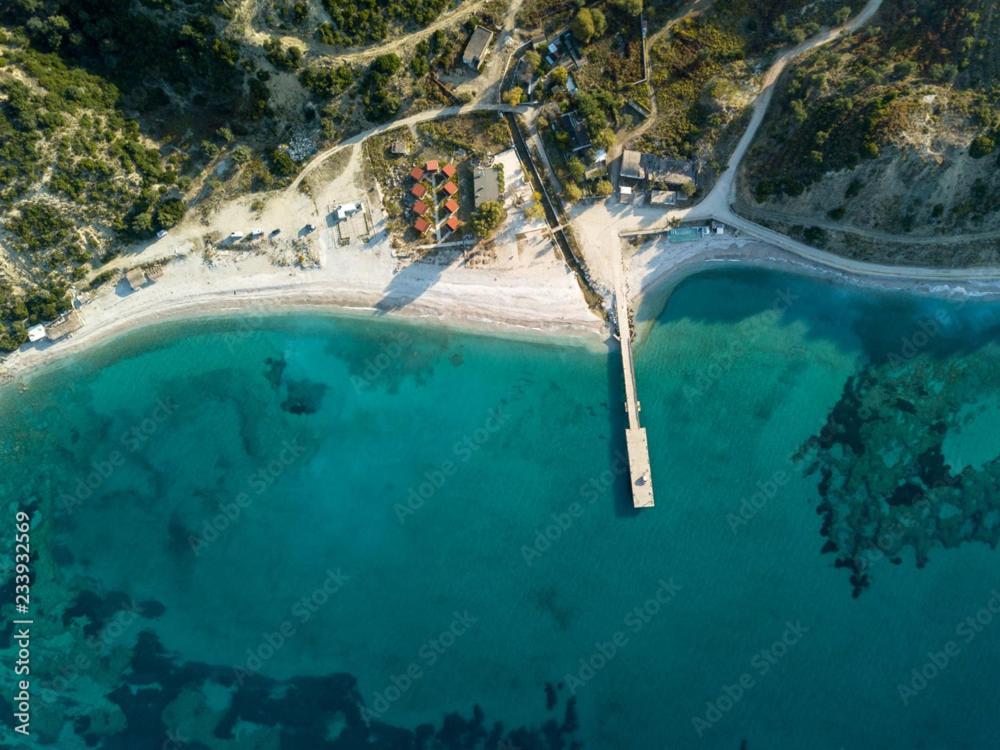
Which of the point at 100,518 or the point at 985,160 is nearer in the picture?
the point at 985,160

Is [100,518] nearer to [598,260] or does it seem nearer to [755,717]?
[598,260]

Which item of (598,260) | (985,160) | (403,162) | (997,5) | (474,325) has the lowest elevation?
(474,325)

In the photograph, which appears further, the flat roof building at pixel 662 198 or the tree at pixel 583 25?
the flat roof building at pixel 662 198

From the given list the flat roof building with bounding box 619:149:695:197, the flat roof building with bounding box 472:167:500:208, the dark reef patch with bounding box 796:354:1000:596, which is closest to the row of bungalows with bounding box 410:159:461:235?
the flat roof building with bounding box 472:167:500:208

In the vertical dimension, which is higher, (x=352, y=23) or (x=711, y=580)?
(x=352, y=23)

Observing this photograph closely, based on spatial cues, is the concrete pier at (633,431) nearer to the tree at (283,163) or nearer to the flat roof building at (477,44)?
the flat roof building at (477,44)

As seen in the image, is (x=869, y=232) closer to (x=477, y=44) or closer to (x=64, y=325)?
(x=477, y=44)

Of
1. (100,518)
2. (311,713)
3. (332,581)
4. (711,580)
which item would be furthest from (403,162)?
A: (311,713)

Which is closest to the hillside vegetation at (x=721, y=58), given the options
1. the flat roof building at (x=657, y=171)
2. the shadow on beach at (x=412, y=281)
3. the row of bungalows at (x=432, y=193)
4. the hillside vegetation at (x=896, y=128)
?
the flat roof building at (x=657, y=171)
